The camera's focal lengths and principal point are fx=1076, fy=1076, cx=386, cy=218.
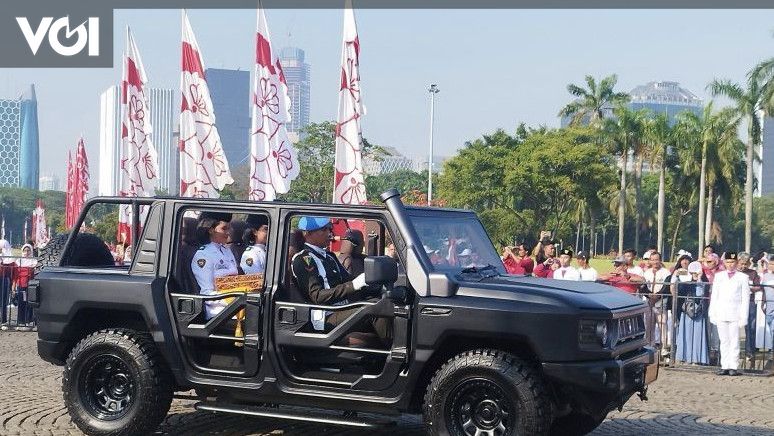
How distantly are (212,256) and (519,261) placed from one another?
8551mm

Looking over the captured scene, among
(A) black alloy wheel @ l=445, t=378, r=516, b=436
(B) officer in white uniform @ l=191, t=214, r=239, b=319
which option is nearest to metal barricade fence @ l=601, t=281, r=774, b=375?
(A) black alloy wheel @ l=445, t=378, r=516, b=436

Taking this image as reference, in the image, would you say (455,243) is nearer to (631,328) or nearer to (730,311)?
(631,328)

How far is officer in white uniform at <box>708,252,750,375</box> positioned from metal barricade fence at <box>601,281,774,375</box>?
355mm

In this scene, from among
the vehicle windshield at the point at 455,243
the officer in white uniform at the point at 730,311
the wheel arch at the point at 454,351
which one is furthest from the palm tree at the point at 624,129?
the wheel arch at the point at 454,351

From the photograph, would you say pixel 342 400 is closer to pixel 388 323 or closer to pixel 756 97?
pixel 388 323

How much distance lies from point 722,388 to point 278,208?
7619mm

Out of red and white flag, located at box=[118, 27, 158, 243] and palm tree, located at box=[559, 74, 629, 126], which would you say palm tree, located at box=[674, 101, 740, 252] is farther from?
red and white flag, located at box=[118, 27, 158, 243]

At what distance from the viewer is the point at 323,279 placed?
8133mm

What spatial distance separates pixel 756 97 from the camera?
2360 inches

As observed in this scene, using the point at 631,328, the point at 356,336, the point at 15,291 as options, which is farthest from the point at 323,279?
the point at 15,291

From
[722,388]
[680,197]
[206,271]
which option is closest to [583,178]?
[680,197]

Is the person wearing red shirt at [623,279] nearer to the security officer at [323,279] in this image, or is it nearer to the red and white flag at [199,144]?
the security officer at [323,279]

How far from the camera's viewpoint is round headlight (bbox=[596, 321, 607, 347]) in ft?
24.3

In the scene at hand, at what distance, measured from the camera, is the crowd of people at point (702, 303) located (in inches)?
599
